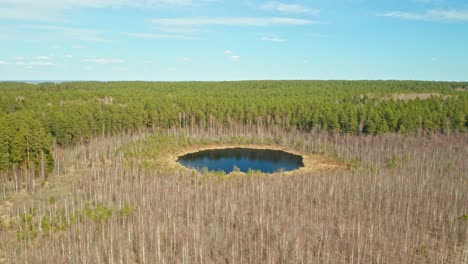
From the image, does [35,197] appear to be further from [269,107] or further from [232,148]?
Result: [269,107]

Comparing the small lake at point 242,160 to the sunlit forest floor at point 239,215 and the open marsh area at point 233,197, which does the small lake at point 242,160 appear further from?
the sunlit forest floor at point 239,215

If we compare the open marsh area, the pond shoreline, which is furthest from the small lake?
the open marsh area

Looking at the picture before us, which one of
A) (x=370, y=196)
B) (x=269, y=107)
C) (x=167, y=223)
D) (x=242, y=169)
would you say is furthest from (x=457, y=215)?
(x=269, y=107)

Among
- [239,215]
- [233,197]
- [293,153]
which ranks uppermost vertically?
[233,197]

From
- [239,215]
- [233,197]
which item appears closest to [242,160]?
[233,197]

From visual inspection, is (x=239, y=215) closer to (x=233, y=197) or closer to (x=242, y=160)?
(x=233, y=197)
